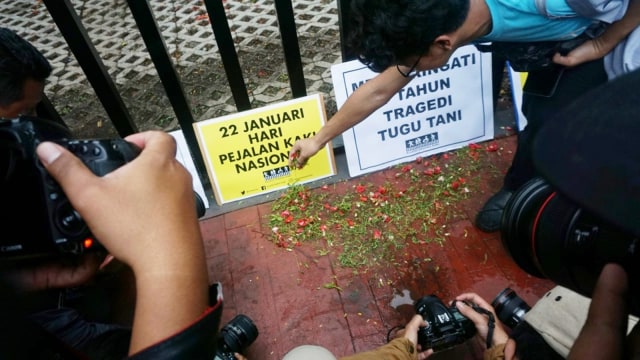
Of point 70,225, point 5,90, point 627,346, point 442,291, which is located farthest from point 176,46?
point 627,346

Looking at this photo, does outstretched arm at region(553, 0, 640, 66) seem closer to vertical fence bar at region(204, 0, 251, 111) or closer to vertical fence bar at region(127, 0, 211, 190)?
vertical fence bar at region(204, 0, 251, 111)

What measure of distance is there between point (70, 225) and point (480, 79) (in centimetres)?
256

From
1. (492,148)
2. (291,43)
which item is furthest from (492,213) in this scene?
(291,43)

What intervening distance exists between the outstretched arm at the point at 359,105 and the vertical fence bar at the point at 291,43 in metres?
0.59

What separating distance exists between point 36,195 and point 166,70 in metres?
1.65

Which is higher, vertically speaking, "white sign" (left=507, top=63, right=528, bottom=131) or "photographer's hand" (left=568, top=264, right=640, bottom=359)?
"photographer's hand" (left=568, top=264, right=640, bottom=359)

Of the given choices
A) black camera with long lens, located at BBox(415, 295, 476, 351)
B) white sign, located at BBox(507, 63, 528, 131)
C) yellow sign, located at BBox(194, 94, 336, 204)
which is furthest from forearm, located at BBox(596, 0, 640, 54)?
yellow sign, located at BBox(194, 94, 336, 204)

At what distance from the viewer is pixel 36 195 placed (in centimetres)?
98

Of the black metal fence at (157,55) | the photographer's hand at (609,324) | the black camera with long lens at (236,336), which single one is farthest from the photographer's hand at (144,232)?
the black metal fence at (157,55)

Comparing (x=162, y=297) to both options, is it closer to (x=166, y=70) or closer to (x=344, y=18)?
(x=166, y=70)

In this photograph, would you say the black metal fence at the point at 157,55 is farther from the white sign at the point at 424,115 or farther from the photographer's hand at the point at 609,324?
the photographer's hand at the point at 609,324

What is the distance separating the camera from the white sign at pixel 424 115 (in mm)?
2770

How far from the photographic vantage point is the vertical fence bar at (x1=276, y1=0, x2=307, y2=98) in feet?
8.02

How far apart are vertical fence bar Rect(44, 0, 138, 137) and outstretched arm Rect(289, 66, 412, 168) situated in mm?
1088
